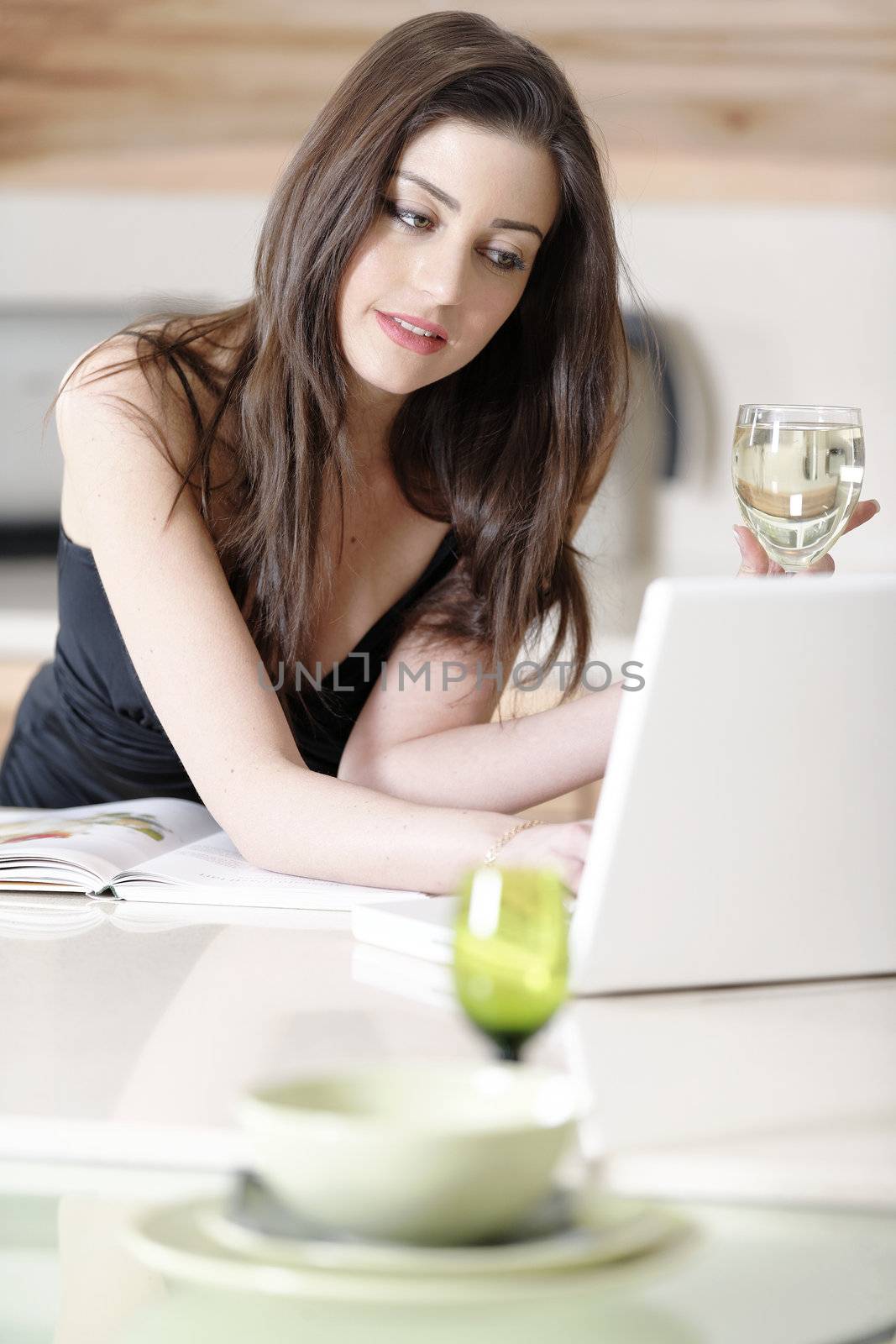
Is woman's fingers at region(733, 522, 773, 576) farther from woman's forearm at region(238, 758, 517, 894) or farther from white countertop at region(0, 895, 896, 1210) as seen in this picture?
white countertop at region(0, 895, 896, 1210)

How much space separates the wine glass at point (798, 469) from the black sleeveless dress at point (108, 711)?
656 millimetres

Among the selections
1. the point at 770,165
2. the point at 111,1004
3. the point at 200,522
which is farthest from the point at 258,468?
the point at 770,165

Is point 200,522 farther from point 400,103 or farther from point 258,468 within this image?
point 400,103

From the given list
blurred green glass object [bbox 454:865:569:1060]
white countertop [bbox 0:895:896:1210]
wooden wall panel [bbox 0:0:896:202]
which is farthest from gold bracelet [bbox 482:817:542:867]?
wooden wall panel [bbox 0:0:896:202]

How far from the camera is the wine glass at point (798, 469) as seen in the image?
3.43 ft

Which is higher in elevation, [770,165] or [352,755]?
[770,165]

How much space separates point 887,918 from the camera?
94 cm

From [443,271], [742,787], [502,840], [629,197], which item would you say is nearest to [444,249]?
[443,271]

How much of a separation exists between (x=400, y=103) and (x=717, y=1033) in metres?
0.91

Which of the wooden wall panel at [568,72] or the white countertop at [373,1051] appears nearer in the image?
the white countertop at [373,1051]

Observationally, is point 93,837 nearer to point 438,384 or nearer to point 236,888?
point 236,888

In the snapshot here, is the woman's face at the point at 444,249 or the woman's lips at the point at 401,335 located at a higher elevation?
the woman's face at the point at 444,249

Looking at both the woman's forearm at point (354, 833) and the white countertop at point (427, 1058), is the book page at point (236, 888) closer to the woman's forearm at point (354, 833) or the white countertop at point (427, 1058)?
the woman's forearm at point (354, 833)

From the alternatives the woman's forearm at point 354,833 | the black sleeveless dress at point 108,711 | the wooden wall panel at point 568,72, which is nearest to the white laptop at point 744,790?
the woman's forearm at point 354,833
